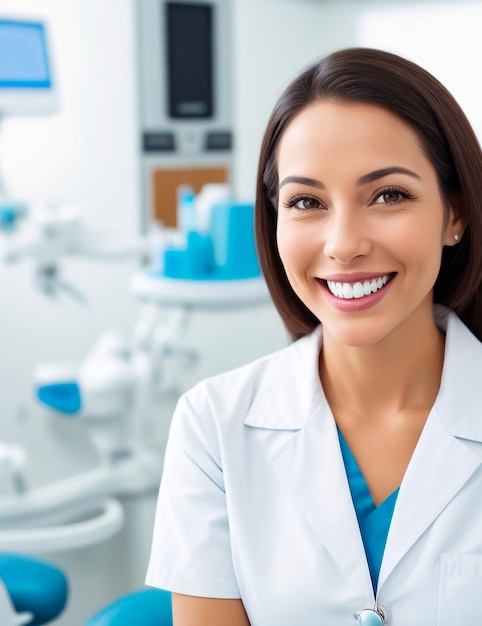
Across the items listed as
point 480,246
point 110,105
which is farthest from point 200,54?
point 480,246

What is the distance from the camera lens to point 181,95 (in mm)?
3039

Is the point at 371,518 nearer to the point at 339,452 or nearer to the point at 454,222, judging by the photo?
the point at 339,452

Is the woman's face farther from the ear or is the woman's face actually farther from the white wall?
the white wall

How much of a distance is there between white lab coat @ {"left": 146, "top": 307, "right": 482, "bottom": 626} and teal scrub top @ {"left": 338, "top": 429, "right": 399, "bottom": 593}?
2 cm

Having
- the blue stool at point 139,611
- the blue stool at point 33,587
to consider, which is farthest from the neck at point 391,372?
the blue stool at point 33,587

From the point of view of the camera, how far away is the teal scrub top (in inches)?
36.6

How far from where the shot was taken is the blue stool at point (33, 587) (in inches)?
45.0

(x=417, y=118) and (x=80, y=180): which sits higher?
(x=417, y=118)

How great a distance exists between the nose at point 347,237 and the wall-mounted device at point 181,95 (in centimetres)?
216

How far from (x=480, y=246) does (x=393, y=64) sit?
208mm

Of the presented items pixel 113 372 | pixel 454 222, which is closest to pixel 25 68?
pixel 113 372

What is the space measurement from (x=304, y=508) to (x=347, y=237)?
281 millimetres

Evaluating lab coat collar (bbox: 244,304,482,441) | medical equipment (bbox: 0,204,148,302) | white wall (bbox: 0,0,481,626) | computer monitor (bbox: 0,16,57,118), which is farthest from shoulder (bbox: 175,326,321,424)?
white wall (bbox: 0,0,481,626)

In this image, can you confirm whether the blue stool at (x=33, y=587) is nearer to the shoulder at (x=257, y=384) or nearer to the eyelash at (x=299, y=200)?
the shoulder at (x=257, y=384)
